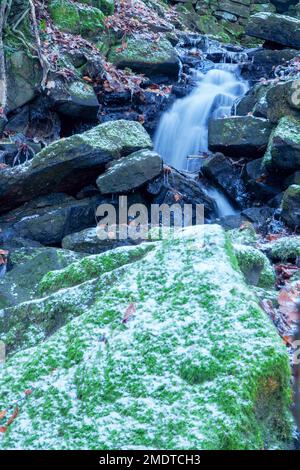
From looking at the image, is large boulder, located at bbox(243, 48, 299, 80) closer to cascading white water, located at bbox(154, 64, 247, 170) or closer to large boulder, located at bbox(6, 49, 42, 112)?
cascading white water, located at bbox(154, 64, 247, 170)

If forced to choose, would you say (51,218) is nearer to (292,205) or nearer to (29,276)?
(29,276)

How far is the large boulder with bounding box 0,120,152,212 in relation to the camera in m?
7.45

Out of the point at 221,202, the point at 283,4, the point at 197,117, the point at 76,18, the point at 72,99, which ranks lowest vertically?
the point at 221,202

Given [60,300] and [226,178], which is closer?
[60,300]

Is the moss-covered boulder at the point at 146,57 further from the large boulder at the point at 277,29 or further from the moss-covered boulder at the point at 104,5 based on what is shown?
the large boulder at the point at 277,29

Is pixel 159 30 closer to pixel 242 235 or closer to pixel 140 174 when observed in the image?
pixel 140 174

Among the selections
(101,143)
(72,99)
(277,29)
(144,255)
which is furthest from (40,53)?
(144,255)

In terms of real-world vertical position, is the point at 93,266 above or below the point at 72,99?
above

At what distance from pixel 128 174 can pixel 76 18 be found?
559 centimetres

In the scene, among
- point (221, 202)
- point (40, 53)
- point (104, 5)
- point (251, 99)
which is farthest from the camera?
point (104, 5)

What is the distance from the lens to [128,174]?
7508mm

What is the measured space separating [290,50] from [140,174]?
275 inches

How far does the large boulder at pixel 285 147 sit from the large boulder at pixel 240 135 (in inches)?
23.9

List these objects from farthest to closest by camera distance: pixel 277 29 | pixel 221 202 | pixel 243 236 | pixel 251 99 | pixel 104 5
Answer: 1. pixel 277 29
2. pixel 104 5
3. pixel 251 99
4. pixel 221 202
5. pixel 243 236
